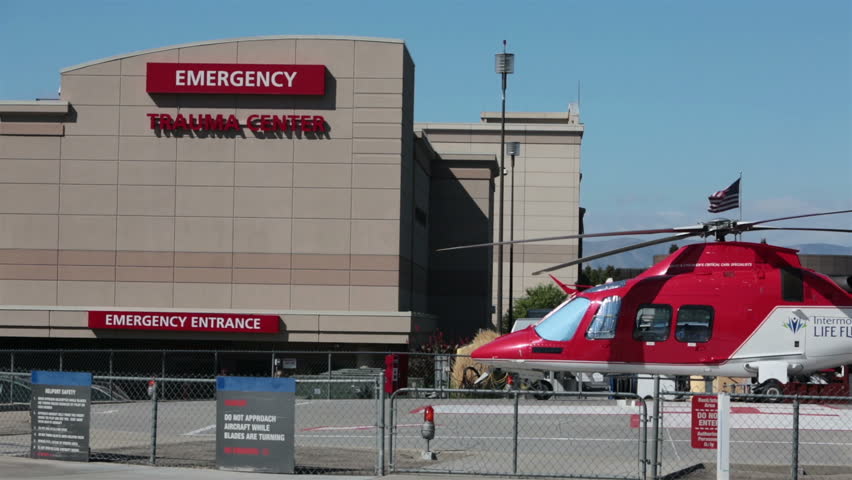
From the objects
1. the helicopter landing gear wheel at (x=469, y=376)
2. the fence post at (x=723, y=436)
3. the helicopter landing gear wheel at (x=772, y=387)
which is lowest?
the helicopter landing gear wheel at (x=469, y=376)

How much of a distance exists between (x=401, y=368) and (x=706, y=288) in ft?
38.4

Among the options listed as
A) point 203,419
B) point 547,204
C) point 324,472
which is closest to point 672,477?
point 324,472

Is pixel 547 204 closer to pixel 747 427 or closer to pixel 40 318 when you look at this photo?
Answer: pixel 40 318

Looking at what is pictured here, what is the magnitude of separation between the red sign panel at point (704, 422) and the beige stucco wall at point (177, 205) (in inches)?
1075

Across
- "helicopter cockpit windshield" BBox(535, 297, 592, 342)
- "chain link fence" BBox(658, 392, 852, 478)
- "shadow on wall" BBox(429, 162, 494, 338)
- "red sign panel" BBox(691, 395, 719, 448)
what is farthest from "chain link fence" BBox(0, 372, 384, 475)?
"shadow on wall" BBox(429, 162, 494, 338)

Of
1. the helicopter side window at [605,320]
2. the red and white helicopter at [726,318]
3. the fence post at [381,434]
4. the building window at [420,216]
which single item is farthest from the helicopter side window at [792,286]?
the building window at [420,216]

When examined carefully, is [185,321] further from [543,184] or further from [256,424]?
[543,184]

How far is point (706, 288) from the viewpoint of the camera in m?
22.6

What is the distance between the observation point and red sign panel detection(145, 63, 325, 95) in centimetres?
3975

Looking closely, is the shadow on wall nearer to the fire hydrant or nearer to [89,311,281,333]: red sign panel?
[89,311,281,333]: red sign panel

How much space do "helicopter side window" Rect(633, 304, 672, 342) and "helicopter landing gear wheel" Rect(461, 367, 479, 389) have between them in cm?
956

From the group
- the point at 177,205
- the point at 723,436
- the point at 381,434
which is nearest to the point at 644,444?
the point at 723,436

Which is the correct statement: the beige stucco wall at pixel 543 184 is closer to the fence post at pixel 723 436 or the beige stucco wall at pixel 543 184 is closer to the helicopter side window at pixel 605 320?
the helicopter side window at pixel 605 320

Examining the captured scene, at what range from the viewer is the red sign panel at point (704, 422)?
1309 cm
